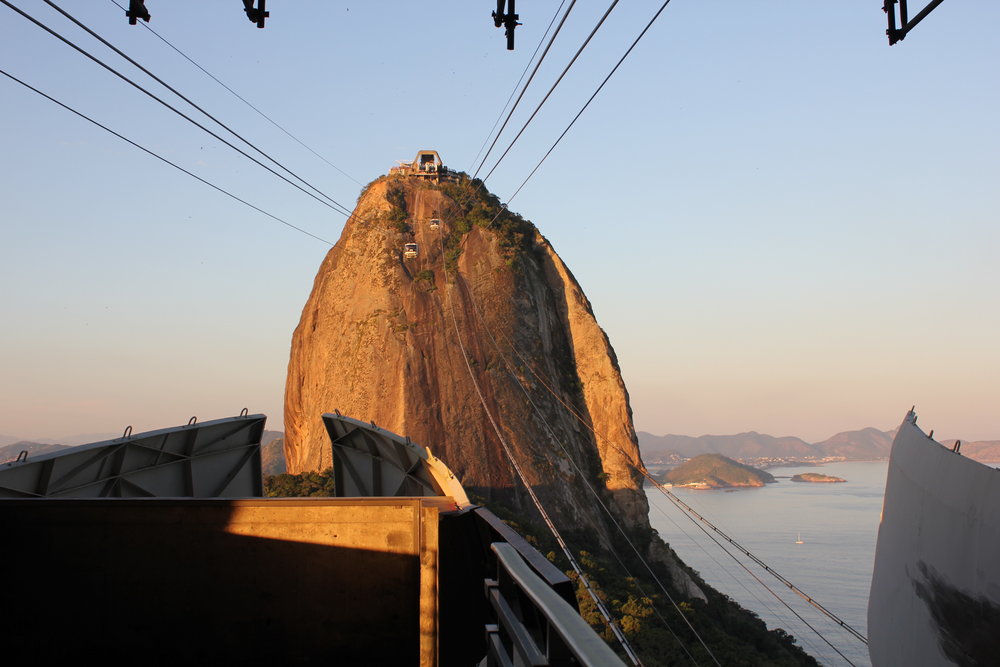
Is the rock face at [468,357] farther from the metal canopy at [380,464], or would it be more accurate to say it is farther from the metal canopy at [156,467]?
the metal canopy at [156,467]

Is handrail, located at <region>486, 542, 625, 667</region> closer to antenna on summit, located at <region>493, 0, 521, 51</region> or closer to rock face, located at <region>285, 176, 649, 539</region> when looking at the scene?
antenna on summit, located at <region>493, 0, 521, 51</region>

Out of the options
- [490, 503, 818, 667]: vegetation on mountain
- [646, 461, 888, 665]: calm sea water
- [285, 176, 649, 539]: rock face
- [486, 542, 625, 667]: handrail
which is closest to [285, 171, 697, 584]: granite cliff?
[285, 176, 649, 539]: rock face

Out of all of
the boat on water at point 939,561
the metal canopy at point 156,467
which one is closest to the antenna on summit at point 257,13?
the metal canopy at point 156,467

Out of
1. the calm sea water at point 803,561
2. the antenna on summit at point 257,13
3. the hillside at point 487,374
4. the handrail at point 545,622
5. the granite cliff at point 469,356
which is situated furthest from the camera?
the calm sea water at point 803,561

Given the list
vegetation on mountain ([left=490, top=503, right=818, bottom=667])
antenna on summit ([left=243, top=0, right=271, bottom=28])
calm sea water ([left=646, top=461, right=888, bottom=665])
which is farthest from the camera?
calm sea water ([left=646, top=461, right=888, bottom=665])

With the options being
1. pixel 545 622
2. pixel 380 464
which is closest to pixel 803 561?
pixel 380 464

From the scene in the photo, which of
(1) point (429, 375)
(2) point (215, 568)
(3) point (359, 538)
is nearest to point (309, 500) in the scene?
(3) point (359, 538)
